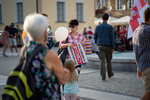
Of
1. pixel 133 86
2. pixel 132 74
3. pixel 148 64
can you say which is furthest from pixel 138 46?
pixel 132 74

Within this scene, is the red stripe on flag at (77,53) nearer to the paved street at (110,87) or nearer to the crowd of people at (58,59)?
the crowd of people at (58,59)

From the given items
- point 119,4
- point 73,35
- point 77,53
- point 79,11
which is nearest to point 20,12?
point 79,11

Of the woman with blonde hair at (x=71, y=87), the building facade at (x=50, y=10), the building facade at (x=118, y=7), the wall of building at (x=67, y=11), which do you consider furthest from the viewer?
the building facade at (x=118, y=7)

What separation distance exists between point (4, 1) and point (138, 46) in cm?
2528

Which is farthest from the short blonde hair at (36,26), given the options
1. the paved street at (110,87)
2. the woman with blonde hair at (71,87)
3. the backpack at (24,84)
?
the paved street at (110,87)

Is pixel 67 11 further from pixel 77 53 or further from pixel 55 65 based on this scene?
pixel 55 65

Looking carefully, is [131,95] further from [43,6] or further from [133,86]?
[43,6]

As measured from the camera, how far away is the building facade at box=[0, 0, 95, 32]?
26062 mm

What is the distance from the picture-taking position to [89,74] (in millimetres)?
9398

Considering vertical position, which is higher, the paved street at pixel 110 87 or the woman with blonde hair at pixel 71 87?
the woman with blonde hair at pixel 71 87

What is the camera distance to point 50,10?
26062mm

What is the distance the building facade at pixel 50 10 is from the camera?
26.1 metres

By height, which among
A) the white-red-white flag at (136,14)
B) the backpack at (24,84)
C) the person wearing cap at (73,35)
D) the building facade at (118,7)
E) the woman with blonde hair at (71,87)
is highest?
the building facade at (118,7)

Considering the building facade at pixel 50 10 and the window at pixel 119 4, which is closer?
the building facade at pixel 50 10
